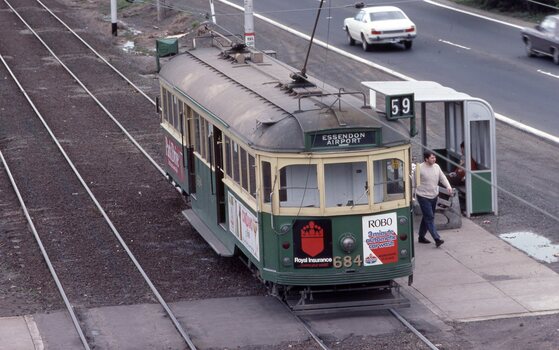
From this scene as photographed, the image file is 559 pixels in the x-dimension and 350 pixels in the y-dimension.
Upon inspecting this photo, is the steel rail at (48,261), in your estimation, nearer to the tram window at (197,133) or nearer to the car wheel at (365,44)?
the tram window at (197,133)

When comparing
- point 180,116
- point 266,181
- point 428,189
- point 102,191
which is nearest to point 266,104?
point 266,181

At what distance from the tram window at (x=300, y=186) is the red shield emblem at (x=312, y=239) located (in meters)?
0.28

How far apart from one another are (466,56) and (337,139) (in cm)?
2314

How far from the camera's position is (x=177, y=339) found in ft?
46.4

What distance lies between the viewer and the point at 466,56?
120 ft

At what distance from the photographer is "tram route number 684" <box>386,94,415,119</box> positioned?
48.2 ft

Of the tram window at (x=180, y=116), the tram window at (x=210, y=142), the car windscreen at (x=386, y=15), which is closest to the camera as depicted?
the tram window at (x=210, y=142)

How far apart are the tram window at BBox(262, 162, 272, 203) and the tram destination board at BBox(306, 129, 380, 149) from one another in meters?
0.66

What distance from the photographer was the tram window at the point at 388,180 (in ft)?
47.6

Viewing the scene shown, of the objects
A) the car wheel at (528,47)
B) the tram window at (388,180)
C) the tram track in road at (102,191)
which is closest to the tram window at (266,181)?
the tram window at (388,180)

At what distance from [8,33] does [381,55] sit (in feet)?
47.8

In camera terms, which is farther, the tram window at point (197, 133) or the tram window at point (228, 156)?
the tram window at point (197, 133)

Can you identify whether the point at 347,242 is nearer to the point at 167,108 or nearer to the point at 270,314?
the point at 270,314

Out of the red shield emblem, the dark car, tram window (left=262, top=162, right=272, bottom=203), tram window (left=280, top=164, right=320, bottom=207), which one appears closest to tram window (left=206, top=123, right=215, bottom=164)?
tram window (left=262, top=162, right=272, bottom=203)
